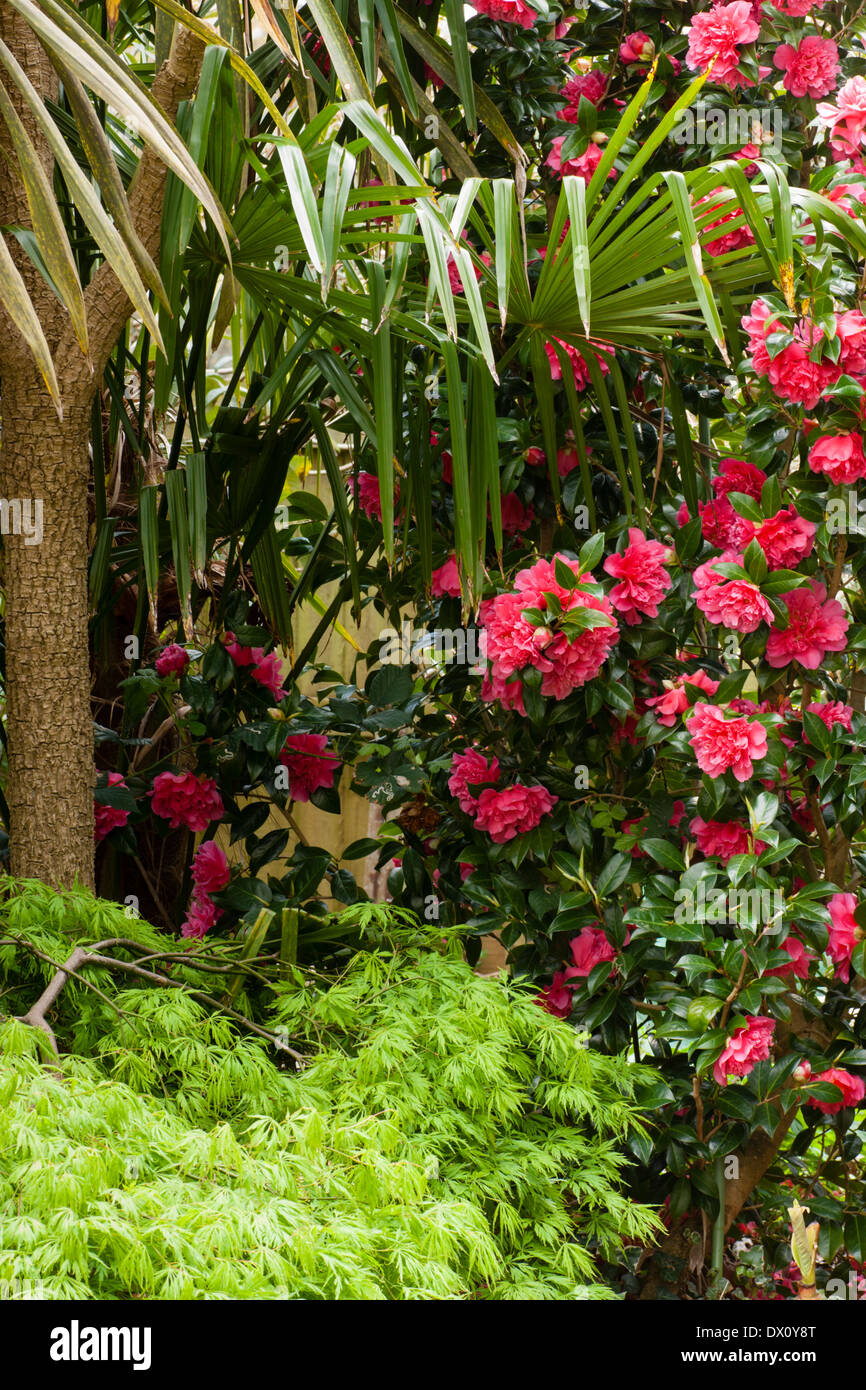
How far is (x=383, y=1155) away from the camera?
97 centimetres

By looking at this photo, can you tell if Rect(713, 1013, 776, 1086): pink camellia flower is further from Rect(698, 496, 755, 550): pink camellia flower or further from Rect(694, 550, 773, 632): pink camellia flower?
Rect(698, 496, 755, 550): pink camellia flower

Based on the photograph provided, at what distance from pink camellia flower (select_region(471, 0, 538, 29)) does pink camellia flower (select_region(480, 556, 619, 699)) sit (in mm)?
804

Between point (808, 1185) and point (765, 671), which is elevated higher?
point (765, 671)

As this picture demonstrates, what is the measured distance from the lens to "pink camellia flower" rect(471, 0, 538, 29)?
1617mm

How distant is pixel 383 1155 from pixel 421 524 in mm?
890

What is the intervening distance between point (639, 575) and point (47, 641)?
30.3 inches

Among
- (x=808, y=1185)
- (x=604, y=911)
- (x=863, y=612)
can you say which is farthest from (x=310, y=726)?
(x=808, y=1185)

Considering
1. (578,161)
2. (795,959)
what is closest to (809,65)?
(578,161)

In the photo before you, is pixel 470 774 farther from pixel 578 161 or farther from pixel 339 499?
pixel 578 161

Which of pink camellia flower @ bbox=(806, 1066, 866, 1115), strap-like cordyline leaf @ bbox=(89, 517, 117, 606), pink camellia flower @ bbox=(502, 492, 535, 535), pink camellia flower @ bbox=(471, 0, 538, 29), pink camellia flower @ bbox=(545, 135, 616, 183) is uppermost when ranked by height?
pink camellia flower @ bbox=(471, 0, 538, 29)

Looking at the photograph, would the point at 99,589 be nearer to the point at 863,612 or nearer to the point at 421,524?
the point at 421,524

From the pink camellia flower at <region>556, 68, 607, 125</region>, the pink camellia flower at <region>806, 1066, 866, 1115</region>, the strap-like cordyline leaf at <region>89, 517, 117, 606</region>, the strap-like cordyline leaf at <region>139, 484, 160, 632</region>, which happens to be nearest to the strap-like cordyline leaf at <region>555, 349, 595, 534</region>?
the pink camellia flower at <region>556, 68, 607, 125</region>

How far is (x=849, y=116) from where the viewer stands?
146 centimetres
